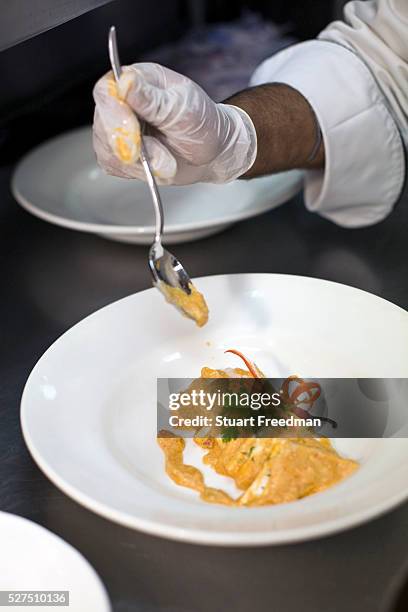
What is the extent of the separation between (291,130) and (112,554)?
63cm

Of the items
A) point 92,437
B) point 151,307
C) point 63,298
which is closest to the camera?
point 92,437

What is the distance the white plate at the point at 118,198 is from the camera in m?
1.11

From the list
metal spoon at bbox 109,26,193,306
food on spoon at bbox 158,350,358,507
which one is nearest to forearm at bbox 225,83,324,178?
metal spoon at bbox 109,26,193,306

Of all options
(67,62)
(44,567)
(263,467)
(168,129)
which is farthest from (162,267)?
(67,62)

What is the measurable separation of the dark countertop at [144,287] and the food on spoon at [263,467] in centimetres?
5

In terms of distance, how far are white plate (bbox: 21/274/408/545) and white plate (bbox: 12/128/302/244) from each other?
187mm

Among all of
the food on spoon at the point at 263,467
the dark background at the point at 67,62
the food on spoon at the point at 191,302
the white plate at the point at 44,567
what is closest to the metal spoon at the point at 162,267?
the food on spoon at the point at 191,302

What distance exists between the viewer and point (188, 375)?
89 centimetres

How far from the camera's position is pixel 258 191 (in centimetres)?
119

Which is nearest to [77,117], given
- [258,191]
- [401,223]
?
[258,191]

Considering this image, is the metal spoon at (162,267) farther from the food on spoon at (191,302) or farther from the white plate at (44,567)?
the white plate at (44,567)

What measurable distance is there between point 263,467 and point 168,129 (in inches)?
14.6

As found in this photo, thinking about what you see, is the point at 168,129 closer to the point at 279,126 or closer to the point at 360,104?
the point at 279,126

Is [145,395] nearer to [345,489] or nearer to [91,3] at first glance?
[345,489]
